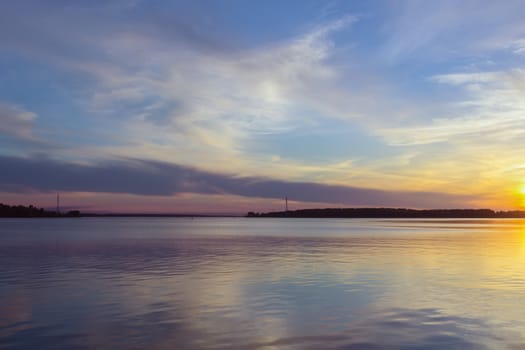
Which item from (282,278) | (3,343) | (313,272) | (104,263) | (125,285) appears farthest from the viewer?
(104,263)

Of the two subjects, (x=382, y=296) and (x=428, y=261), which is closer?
(x=382, y=296)

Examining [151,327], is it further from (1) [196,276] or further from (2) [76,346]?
(1) [196,276]

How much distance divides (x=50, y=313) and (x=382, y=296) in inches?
503

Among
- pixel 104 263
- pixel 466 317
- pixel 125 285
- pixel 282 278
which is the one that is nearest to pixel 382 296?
pixel 466 317

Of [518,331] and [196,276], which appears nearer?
[518,331]

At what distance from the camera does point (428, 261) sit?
3478 cm

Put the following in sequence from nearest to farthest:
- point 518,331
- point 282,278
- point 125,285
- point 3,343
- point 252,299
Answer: point 3,343 < point 518,331 < point 252,299 < point 125,285 < point 282,278

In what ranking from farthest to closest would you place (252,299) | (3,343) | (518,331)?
1. (252,299)
2. (518,331)
3. (3,343)

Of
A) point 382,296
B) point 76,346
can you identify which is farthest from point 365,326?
point 76,346

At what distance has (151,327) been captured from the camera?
14.9 metres

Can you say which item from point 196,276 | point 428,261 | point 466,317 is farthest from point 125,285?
point 428,261

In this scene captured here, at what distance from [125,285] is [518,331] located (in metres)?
16.4

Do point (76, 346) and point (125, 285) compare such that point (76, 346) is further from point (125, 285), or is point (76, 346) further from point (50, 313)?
point (125, 285)

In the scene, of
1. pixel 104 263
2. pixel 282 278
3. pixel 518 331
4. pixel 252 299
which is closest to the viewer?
pixel 518 331
